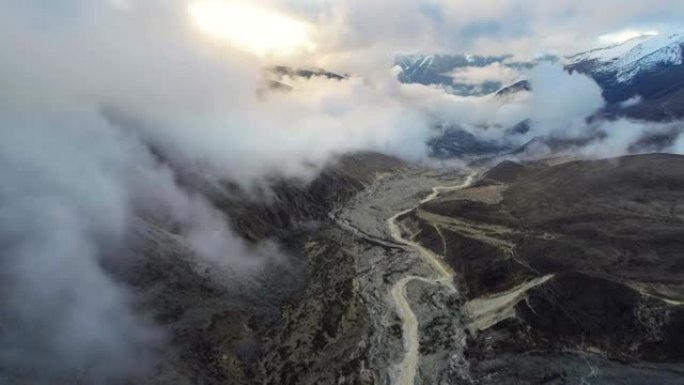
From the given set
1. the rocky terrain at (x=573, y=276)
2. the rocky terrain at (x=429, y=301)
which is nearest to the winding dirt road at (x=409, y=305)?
the rocky terrain at (x=429, y=301)

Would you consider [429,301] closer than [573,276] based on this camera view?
No

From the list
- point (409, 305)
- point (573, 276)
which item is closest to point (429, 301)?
point (409, 305)

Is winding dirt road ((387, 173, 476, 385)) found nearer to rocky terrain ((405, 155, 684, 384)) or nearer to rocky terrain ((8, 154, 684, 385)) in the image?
rocky terrain ((8, 154, 684, 385))

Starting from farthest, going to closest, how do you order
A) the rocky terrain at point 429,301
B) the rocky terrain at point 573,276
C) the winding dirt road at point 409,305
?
the rocky terrain at point 573,276
the winding dirt road at point 409,305
the rocky terrain at point 429,301

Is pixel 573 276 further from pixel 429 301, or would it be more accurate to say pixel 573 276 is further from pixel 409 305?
pixel 409 305

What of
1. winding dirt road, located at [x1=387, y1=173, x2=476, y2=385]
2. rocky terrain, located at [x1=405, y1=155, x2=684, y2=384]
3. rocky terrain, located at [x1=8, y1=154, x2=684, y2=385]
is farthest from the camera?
rocky terrain, located at [x1=405, y1=155, x2=684, y2=384]

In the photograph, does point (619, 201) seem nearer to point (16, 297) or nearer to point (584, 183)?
point (584, 183)

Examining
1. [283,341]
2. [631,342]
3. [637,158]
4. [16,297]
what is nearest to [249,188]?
[283,341]

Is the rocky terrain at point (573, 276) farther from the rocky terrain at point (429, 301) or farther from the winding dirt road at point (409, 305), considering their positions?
the winding dirt road at point (409, 305)

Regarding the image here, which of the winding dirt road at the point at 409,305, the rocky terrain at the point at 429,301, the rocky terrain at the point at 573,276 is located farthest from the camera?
the rocky terrain at the point at 573,276

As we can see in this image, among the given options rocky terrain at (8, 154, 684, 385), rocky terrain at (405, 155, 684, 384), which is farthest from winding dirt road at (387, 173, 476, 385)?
rocky terrain at (405, 155, 684, 384)

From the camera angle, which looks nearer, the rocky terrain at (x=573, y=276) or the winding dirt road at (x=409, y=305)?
the winding dirt road at (x=409, y=305)
